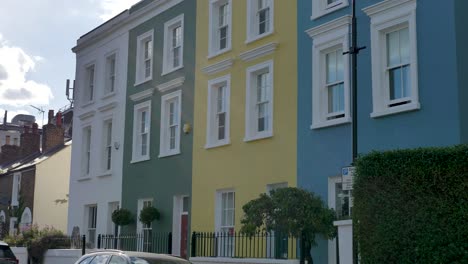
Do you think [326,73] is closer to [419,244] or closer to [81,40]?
[419,244]

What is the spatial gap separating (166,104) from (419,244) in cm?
1606

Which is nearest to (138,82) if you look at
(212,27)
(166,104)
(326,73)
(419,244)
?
(166,104)

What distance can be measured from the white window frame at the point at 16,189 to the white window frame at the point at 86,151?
1369cm

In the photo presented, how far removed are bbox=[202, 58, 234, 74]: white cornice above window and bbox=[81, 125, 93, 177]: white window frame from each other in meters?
9.19

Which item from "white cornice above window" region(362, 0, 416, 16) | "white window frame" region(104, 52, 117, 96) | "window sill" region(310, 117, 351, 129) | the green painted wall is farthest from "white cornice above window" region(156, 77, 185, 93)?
"white cornice above window" region(362, 0, 416, 16)

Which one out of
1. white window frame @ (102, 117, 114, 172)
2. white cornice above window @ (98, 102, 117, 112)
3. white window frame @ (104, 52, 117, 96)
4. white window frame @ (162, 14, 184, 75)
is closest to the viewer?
white window frame @ (162, 14, 184, 75)

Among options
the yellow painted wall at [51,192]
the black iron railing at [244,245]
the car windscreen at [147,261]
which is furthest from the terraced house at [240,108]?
the yellow painted wall at [51,192]

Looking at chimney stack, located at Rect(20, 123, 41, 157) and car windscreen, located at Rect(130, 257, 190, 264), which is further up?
chimney stack, located at Rect(20, 123, 41, 157)

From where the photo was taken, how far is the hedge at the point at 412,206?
10820 mm

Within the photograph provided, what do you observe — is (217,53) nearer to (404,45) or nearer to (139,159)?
(139,159)

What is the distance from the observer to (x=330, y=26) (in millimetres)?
18844

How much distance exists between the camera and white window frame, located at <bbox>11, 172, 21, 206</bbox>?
43.3 meters

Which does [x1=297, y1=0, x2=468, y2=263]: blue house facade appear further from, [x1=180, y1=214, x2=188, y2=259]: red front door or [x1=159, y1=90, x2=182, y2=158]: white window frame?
[x1=159, y1=90, x2=182, y2=158]: white window frame

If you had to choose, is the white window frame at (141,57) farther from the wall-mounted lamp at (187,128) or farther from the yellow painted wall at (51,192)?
the yellow painted wall at (51,192)
